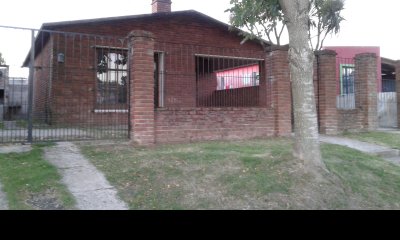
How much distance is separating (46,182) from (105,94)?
15.8ft

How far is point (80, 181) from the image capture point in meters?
5.33

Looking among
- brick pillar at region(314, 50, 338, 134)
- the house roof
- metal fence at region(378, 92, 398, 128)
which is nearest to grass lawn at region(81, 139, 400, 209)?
brick pillar at region(314, 50, 338, 134)

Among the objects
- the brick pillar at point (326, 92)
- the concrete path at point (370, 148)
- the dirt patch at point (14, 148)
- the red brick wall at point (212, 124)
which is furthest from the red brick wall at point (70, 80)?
the concrete path at point (370, 148)

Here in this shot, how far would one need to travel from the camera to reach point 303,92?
5.84m

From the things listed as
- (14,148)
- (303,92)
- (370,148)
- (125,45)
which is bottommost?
(370,148)

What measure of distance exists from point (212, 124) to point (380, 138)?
4.79 m

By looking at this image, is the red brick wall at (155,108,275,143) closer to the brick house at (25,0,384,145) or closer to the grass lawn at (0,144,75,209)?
the brick house at (25,0,384,145)

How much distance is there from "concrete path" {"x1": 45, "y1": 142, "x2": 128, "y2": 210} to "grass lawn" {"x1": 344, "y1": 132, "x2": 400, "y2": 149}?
705 cm

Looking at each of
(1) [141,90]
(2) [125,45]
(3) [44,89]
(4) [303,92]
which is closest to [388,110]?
(2) [125,45]

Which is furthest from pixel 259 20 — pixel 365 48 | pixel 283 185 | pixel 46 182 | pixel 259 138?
pixel 365 48

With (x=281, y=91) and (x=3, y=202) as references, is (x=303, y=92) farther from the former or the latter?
(x=3, y=202)

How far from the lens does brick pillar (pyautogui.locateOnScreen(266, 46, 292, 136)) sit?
9586 millimetres
